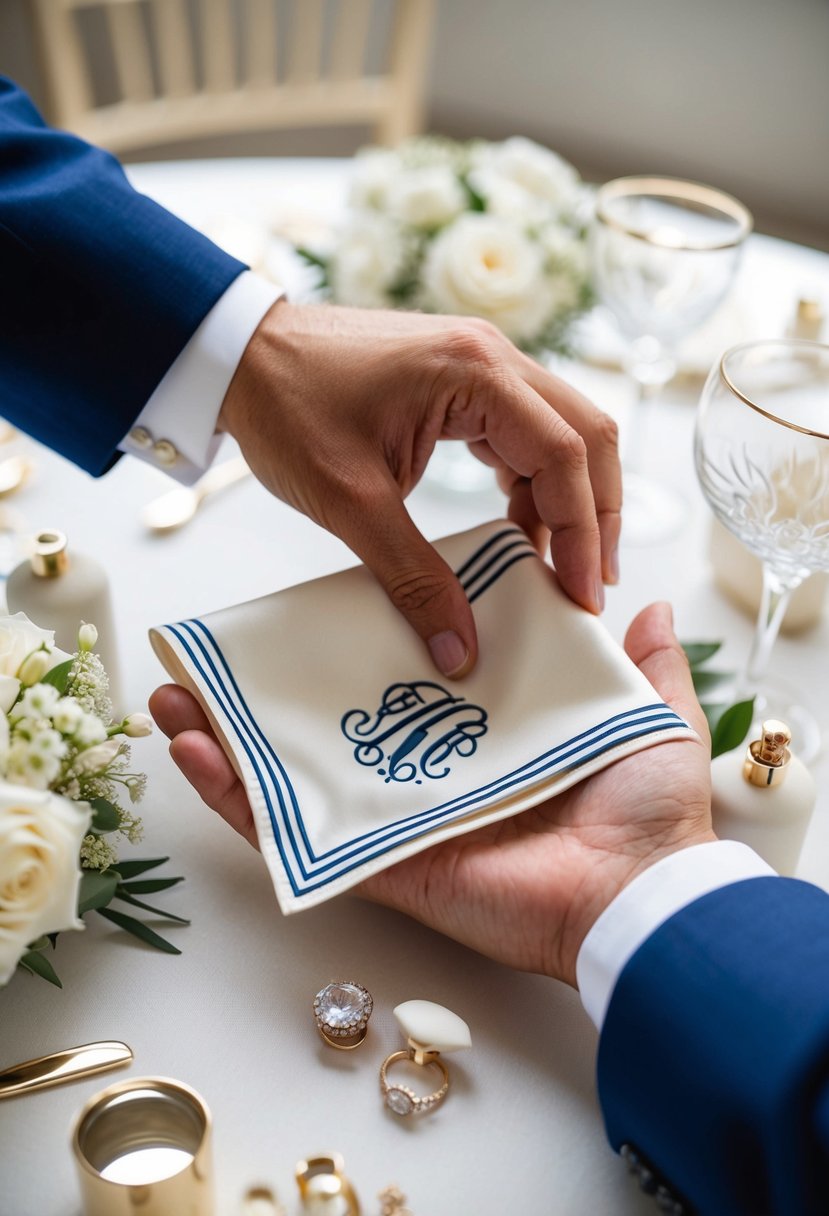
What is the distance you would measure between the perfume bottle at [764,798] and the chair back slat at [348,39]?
1.79 metres

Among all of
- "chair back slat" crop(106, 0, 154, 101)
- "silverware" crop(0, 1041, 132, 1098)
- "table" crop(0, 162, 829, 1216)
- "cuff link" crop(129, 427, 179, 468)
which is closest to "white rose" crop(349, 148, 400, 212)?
"cuff link" crop(129, 427, 179, 468)

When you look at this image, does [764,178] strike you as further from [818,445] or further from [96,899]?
[96,899]

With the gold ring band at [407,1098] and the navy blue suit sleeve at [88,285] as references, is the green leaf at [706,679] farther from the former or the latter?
the navy blue suit sleeve at [88,285]

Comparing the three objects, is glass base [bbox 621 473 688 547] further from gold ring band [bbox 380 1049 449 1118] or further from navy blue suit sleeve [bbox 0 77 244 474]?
gold ring band [bbox 380 1049 449 1118]

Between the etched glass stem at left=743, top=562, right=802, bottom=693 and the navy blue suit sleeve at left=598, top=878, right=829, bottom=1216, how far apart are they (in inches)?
12.5

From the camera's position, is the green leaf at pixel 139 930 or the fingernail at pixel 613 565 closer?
the green leaf at pixel 139 930

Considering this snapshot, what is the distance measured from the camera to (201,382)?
99cm

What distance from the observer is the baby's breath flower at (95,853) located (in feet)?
2.22

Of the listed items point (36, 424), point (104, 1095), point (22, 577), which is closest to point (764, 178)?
point (36, 424)

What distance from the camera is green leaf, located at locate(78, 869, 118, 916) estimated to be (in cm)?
67

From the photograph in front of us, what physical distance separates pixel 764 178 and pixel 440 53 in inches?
42.5

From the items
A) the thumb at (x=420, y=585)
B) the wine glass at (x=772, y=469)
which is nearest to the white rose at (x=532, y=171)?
the wine glass at (x=772, y=469)

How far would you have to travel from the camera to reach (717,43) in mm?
3059

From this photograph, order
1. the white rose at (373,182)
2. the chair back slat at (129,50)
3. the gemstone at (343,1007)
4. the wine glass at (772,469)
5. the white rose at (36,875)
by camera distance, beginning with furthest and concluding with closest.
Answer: the chair back slat at (129,50) → the white rose at (373,182) → the wine glass at (772,469) → the gemstone at (343,1007) → the white rose at (36,875)
